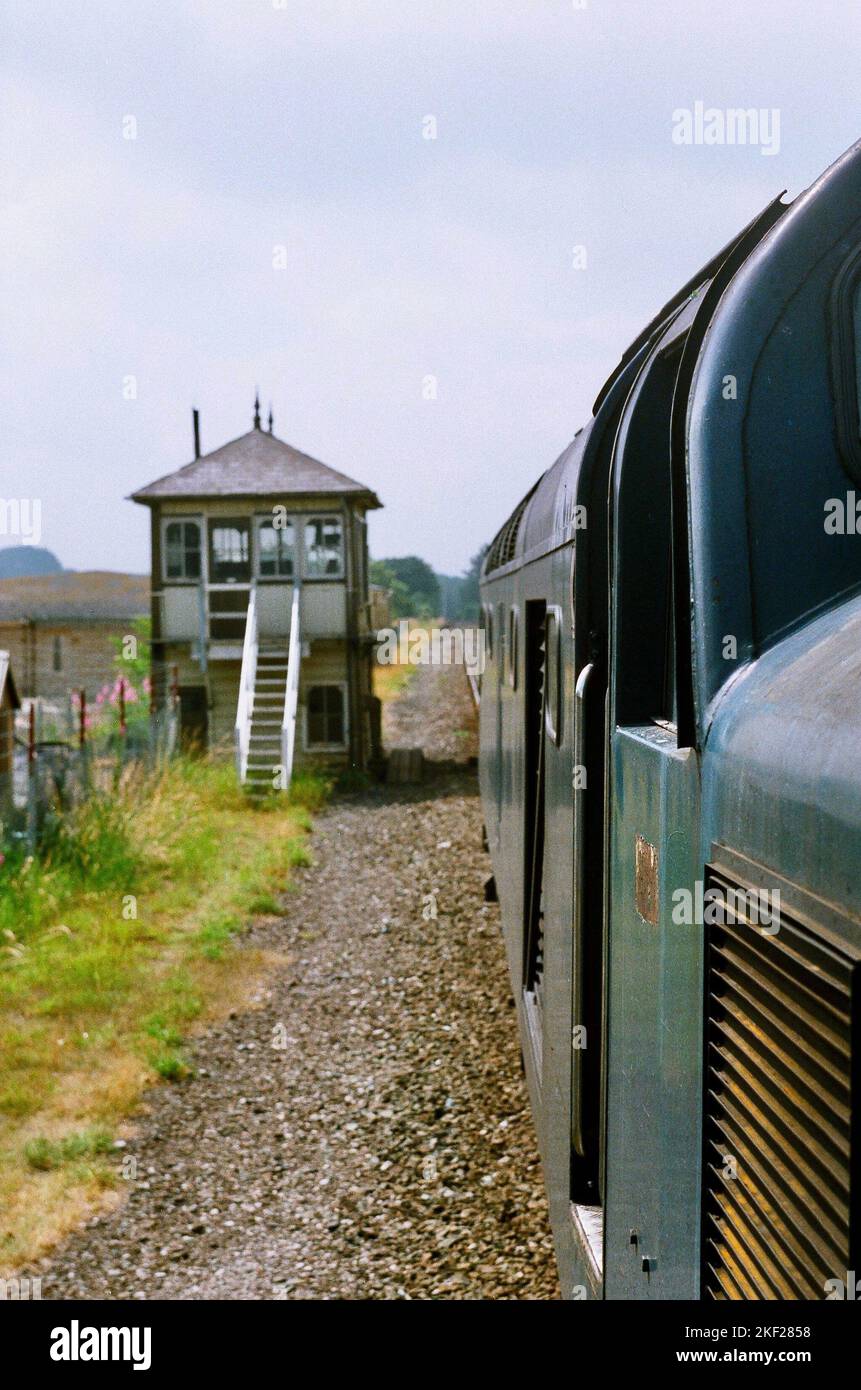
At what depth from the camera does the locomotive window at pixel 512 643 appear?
6356 mm

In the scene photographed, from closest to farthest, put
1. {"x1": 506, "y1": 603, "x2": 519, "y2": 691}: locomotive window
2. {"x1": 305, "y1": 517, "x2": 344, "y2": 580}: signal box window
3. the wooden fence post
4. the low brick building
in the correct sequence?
{"x1": 506, "y1": 603, "x2": 519, "y2": 691}: locomotive window, the wooden fence post, {"x1": 305, "y1": 517, "x2": 344, "y2": 580}: signal box window, the low brick building

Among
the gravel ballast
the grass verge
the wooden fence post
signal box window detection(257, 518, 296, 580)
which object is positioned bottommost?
the gravel ballast

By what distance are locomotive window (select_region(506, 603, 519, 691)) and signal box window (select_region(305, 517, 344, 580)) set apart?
1421 cm

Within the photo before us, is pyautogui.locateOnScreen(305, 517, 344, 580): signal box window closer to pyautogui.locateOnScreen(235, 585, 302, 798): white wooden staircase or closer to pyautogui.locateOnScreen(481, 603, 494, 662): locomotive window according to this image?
pyautogui.locateOnScreen(235, 585, 302, 798): white wooden staircase

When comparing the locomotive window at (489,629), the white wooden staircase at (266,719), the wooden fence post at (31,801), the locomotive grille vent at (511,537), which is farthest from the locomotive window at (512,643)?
the white wooden staircase at (266,719)

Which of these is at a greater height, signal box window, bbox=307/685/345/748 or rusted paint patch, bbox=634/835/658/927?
rusted paint patch, bbox=634/835/658/927

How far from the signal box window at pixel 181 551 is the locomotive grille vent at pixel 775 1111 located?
19989 millimetres

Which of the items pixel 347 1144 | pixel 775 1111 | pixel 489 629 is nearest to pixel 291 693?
pixel 489 629

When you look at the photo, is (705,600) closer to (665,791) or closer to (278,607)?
(665,791)

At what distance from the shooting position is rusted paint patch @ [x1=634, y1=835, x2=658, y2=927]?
7.62 ft

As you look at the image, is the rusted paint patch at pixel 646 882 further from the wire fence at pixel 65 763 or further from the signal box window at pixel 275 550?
the signal box window at pixel 275 550

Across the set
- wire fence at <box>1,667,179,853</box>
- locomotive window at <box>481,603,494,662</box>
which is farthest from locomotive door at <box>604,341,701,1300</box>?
wire fence at <box>1,667,179,853</box>

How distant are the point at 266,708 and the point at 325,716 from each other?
200 centimetres
